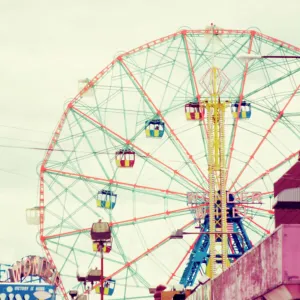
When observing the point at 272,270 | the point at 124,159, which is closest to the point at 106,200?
the point at 124,159

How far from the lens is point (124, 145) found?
80750 mm

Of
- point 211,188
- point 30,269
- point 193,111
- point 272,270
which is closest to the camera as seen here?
point 272,270

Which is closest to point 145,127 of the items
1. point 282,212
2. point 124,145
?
point 124,145

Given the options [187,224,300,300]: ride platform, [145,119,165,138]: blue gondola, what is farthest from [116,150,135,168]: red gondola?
[187,224,300,300]: ride platform

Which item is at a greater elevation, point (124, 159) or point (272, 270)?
point (124, 159)

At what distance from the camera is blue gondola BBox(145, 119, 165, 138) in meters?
79.6

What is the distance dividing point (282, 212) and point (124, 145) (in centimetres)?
3757

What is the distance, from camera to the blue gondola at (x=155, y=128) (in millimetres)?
79625

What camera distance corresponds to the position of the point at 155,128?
261 ft

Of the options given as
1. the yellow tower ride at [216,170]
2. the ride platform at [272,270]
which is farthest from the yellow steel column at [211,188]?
the ride platform at [272,270]

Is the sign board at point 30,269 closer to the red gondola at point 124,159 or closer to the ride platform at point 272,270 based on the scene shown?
the red gondola at point 124,159

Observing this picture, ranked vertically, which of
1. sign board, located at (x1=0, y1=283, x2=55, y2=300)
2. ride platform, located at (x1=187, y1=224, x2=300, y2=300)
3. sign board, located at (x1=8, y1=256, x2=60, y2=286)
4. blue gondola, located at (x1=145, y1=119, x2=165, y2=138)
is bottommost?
ride platform, located at (x1=187, y1=224, x2=300, y2=300)

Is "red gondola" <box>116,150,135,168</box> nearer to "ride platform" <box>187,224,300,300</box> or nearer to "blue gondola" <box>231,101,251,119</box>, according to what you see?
"blue gondola" <box>231,101,251,119</box>

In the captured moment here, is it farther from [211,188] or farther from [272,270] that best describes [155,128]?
[272,270]
